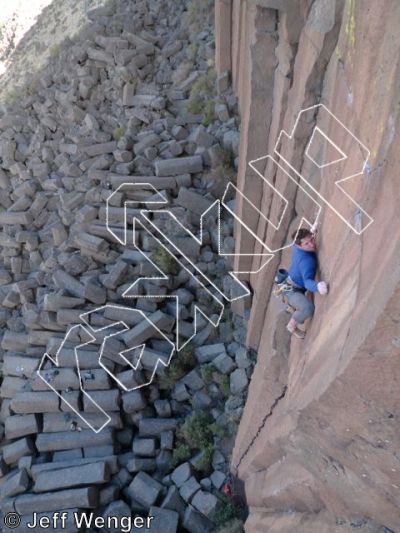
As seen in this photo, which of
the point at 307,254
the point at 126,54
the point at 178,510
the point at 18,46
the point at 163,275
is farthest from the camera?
the point at 18,46

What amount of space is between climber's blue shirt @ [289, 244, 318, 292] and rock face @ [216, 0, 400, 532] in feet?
0.29

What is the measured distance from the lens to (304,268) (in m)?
3.89

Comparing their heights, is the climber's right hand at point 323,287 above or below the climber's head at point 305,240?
below

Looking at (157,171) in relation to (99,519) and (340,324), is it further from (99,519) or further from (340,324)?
(340,324)

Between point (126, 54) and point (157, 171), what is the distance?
3644 mm

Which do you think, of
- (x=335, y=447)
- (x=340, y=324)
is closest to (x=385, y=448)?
(x=335, y=447)

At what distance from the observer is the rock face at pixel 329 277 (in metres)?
2.59

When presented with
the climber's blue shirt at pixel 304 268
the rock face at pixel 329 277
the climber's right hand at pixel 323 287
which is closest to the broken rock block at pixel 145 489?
the rock face at pixel 329 277

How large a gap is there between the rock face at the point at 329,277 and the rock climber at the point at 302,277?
3.5 inches

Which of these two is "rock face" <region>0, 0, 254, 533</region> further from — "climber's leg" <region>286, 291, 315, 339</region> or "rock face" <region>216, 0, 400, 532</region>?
"climber's leg" <region>286, 291, 315, 339</region>

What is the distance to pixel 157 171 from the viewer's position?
27.1 ft
